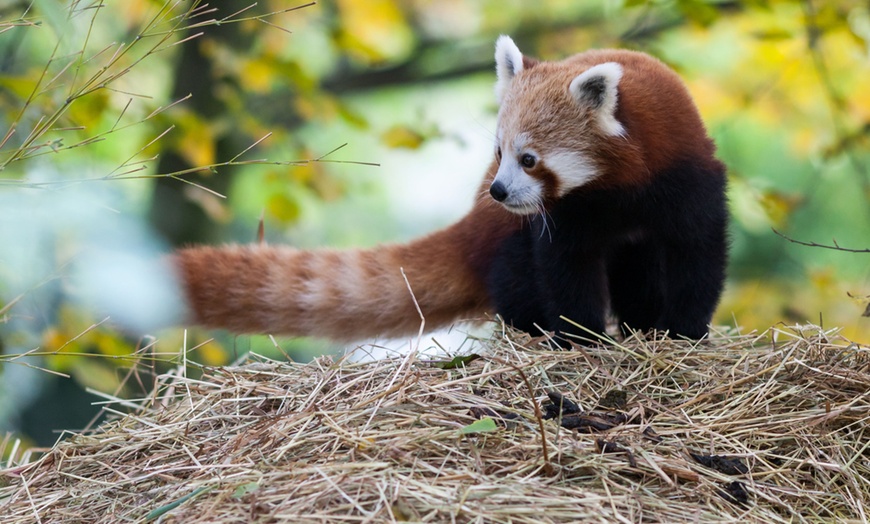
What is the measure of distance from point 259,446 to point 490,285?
1.66 m

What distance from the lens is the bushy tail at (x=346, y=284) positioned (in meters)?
3.39

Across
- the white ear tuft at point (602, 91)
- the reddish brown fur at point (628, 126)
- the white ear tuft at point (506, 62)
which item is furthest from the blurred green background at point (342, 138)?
the white ear tuft at point (602, 91)

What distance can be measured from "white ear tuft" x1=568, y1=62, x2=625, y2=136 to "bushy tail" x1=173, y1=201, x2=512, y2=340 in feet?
2.24

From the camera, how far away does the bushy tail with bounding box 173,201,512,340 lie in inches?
133

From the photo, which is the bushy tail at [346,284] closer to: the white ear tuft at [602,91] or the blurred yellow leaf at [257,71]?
the white ear tuft at [602,91]

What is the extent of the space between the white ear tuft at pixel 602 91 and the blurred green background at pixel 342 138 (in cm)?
61

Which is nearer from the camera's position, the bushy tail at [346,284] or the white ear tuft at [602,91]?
the white ear tuft at [602,91]

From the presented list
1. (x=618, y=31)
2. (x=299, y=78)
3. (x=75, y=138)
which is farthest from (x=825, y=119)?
(x=75, y=138)

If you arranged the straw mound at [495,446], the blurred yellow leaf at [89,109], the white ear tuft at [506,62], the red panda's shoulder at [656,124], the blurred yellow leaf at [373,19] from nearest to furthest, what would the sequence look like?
the straw mound at [495,446], the red panda's shoulder at [656,124], the white ear tuft at [506,62], the blurred yellow leaf at [89,109], the blurred yellow leaf at [373,19]

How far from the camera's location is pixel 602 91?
9.37 feet

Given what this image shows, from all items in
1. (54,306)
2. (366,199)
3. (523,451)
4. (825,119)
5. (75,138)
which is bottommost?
(366,199)

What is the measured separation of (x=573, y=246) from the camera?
3.04 m

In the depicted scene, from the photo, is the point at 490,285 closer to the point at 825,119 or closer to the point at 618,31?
the point at 618,31

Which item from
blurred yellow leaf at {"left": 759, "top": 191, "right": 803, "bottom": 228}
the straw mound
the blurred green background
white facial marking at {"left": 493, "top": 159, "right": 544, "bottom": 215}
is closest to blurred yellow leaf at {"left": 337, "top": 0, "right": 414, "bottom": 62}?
the blurred green background
